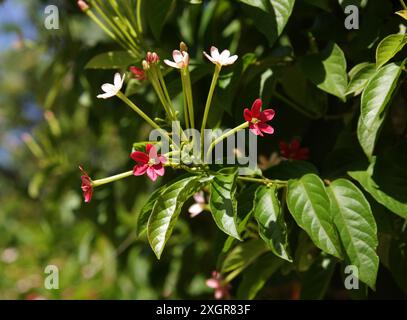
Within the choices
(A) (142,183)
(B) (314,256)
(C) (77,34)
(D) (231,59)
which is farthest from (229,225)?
(C) (77,34)

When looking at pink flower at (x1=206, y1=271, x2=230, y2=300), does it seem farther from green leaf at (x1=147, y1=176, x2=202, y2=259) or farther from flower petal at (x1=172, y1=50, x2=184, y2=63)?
flower petal at (x1=172, y1=50, x2=184, y2=63)

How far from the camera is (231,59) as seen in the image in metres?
0.93

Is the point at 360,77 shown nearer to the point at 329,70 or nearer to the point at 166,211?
the point at 329,70

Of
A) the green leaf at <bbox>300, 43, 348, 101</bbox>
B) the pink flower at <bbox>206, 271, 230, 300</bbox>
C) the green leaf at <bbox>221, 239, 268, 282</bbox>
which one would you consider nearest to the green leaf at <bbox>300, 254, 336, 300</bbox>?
the green leaf at <bbox>221, 239, 268, 282</bbox>

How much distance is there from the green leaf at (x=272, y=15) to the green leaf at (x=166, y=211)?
0.34 m

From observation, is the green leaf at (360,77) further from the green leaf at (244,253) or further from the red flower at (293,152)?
the green leaf at (244,253)

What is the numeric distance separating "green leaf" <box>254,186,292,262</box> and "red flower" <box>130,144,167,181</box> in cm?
19

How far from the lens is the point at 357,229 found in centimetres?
96

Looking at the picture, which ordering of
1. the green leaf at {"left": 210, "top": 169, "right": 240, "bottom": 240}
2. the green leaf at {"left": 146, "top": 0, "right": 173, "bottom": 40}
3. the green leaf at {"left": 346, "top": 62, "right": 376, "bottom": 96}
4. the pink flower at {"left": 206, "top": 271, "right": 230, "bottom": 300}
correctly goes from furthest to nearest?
1. the pink flower at {"left": 206, "top": 271, "right": 230, "bottom": 300}
2. the green leaf at {"left": 146, "top": 0, "right": 173, "bottom": 40}
3. the green leaf at {"left": 346, "top": 62, "right": 376, "bottom": 96}
4. the green leaf at {"left": 210, "top": 169, "right": 240, "bottom": 240}

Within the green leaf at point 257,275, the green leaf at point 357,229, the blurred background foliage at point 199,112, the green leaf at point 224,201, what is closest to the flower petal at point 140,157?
the green leaf at point 224,201

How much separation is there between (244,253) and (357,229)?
1.08 feet

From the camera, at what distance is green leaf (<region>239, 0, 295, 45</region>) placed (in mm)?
1021

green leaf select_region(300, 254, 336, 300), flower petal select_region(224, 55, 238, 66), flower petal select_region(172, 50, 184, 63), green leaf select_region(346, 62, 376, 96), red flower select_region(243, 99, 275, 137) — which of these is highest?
flower petal select_region(172, 50, 184, 63)
